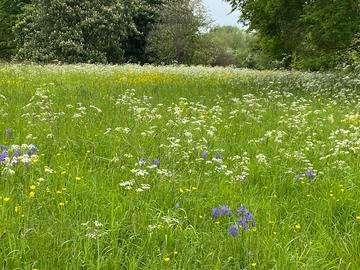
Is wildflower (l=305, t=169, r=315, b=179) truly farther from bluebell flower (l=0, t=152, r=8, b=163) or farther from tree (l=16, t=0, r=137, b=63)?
tree (l=16, t=0, r=137, b=63)

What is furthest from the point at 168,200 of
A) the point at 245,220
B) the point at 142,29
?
the point at 142,29

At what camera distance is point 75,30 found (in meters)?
33.3

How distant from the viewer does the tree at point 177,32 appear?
41719mm

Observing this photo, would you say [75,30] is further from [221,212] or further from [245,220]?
[245,220]

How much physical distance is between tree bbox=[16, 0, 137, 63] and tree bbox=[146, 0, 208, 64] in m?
6.20

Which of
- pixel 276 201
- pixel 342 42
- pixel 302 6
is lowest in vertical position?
pixel 276 201

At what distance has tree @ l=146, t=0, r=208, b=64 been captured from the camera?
4172cm

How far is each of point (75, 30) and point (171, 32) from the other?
37.8 feet

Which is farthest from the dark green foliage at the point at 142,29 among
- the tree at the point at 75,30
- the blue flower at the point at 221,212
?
the blue flower at the point at 221,212

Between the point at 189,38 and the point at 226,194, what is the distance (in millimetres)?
Answer: 41998

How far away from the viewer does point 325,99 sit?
10570 millimetres

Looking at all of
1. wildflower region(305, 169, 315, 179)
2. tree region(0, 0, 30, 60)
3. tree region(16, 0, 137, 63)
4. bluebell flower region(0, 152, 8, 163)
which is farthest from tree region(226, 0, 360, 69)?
tree region(0, 0, 30, 60)

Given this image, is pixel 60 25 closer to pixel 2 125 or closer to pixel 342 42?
pixel 342 42

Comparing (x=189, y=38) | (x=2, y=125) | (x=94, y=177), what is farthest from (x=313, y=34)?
(x=189, y=38)
